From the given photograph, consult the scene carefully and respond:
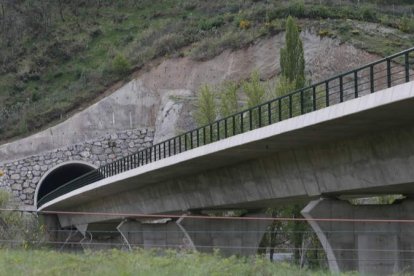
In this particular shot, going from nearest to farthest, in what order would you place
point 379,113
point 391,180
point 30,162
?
point 379,113, point 391,180, point 30,162

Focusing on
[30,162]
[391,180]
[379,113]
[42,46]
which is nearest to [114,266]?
[379,113]

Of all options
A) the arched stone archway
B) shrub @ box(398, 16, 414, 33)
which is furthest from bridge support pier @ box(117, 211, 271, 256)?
shrub @ box(398, 16, 414, 33)

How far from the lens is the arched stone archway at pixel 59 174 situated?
243 ft

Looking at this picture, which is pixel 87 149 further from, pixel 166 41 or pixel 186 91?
pixel 166 41

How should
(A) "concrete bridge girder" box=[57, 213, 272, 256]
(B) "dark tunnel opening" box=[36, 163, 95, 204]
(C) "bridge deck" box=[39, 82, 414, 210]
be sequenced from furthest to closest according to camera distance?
(B) "dark tunnel opening" box=[36, 163, 95, 204] < (A) "concrete bridge girder" box=[57, 213, 272, 256] < (C) "bridge deck" box=[39, 82, 414, 210]

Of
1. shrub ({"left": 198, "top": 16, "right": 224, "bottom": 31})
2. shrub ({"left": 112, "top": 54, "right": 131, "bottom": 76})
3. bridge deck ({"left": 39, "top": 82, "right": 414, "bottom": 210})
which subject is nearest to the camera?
bridge deck ({"left": 39, "top": 82, "right": 414, "bottom": 210})

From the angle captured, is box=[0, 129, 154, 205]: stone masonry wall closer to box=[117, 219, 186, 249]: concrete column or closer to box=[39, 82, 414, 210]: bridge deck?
box=[117, 219, 186, 249]: concrete column

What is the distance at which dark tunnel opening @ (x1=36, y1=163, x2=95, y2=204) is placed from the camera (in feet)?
252

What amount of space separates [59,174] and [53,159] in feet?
23.5

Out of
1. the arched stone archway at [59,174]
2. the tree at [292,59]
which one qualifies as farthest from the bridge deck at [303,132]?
the arched stone archway at [59,174]

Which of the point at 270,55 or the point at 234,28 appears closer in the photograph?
the point at 270,55

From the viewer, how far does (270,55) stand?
77.4 meters

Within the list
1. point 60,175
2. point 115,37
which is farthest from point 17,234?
point 115,37

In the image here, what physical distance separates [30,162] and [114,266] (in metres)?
57.8
